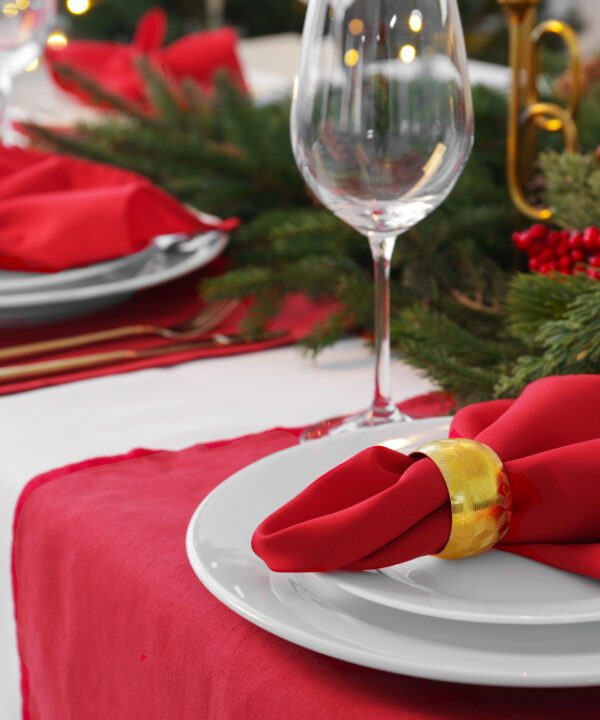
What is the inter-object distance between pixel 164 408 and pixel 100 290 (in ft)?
0.53

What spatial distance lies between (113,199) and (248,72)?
108cm

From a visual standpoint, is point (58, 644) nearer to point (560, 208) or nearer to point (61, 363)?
point (61, 363)

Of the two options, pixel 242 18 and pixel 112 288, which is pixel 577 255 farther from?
pixel 242 18

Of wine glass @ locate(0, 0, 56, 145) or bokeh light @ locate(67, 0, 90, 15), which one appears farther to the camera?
bokeh light @ locate(67, 0, 90, 15)

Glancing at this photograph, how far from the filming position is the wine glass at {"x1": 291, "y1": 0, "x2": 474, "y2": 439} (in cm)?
46

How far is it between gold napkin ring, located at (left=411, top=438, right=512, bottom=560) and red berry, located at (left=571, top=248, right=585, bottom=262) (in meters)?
0.27

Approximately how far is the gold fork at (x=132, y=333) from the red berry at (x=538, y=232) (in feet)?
0.87

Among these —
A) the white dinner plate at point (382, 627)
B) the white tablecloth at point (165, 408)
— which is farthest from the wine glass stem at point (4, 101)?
the white dinner plate at point (382, 627)

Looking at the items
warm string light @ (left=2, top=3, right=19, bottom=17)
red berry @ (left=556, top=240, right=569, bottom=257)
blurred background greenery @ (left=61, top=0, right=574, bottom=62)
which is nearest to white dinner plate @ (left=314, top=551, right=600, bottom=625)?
red berry @ (left=556, top=240, right=569, bottom=257)

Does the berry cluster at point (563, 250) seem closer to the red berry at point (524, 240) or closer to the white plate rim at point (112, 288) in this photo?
the red berry at point (524, 240)

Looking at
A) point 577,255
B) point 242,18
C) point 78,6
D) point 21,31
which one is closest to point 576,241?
point 577,255

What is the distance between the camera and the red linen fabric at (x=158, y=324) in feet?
2.16

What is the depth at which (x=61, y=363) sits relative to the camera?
66 centimetres

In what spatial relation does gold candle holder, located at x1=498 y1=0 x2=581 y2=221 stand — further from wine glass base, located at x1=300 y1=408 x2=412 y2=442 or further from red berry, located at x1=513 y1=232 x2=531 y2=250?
wine glass base, located at x1=300 y1=408 x2=412 y2=442
